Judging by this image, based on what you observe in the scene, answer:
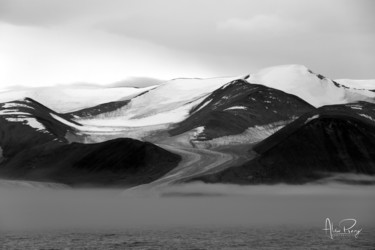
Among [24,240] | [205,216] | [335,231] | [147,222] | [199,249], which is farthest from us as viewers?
[205,216]

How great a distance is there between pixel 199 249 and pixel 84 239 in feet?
77.3

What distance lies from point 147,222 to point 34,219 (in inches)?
1051

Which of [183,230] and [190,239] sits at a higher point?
[183,230]

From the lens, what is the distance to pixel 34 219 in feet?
593

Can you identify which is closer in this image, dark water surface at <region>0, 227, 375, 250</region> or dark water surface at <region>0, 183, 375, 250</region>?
dark water surface at <region>0, 227, 375, 250</region>

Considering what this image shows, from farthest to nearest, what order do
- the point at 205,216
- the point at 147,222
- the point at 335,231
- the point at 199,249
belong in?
the point at 205,216
the point at 147,222
the point at 335,231
the point at 199,249

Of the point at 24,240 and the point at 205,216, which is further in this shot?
the point at 205,216

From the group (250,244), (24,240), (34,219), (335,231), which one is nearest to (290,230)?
(335,231)

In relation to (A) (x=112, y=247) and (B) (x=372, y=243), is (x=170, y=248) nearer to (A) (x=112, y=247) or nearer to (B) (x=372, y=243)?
(A) (x=112, y=247)

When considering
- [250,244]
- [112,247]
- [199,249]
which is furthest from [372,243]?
[112,247]

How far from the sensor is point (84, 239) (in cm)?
13325

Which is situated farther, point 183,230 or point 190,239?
point 183,230

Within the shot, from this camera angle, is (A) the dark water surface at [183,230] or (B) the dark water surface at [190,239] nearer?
(B) the dark water surface at [190,239]

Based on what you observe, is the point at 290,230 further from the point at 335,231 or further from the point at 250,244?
the point at 250,244
